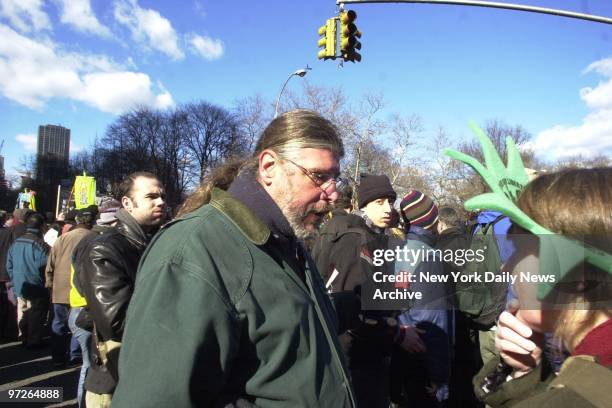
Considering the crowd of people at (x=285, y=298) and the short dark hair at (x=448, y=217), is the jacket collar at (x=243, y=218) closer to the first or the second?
the crowd of people at (x=285, y=298)

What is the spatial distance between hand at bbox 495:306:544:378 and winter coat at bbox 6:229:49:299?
7.95 meters

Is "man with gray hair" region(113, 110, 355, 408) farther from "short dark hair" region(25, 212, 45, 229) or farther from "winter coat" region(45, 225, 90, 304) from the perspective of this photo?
"short dark hair" region(25, 212, 45, 229)

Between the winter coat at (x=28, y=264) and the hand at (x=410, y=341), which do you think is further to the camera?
the winter coat at (x=28, y=264)

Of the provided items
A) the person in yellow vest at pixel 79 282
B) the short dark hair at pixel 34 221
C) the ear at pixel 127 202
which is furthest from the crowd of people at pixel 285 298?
the short dark hair at pixel 34 221

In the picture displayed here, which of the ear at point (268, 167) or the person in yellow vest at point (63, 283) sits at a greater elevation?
the ear at point (268, 167)

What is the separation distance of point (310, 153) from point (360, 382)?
6.61 ft

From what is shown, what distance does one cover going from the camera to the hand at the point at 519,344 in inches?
60.7

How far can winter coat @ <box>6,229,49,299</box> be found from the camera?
7512 mm

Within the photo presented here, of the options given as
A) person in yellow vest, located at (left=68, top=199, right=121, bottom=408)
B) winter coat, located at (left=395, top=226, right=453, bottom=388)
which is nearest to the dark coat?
person in yellow vest, located at (left=68, top=199, right=121, bottom=408)

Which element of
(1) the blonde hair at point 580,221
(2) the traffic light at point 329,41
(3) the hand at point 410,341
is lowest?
(3) the hand at point 410,341

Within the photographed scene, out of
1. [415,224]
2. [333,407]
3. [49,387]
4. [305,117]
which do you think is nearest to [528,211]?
[333,407]

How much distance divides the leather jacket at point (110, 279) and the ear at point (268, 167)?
1420 millimetres

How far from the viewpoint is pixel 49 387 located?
235 inches

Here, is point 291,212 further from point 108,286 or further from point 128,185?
point 128,185
